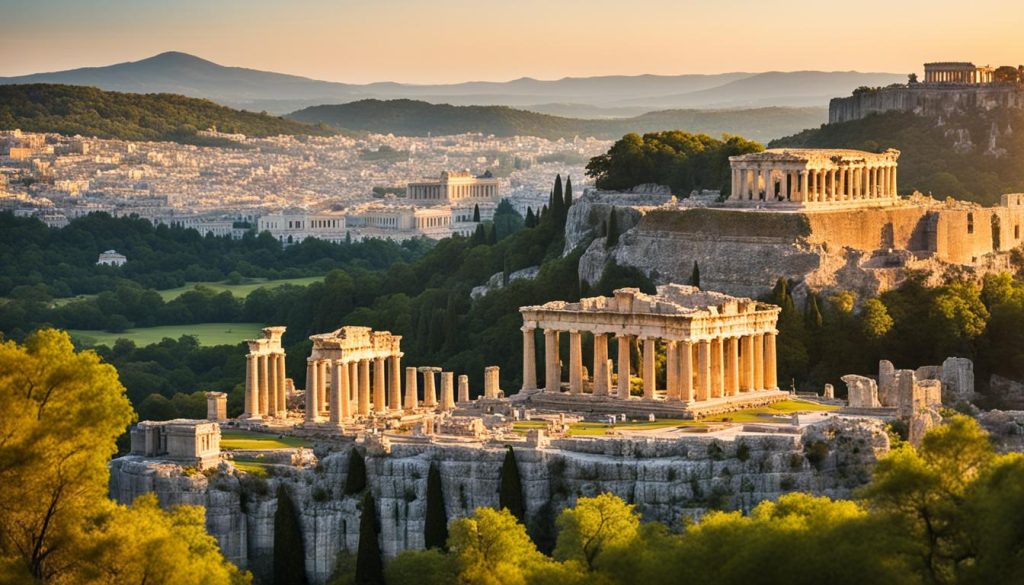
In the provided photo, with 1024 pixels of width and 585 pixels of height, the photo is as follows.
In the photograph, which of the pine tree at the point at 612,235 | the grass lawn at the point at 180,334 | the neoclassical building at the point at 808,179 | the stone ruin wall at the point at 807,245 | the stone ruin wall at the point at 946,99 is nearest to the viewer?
the stone ruin wall at the point at 807,245

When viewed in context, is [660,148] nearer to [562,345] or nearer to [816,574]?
[562,345]

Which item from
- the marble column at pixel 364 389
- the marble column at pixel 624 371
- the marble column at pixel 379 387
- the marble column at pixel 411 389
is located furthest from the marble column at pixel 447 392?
the marble column at pixel 624 371

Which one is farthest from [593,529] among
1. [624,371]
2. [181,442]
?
[624,371]

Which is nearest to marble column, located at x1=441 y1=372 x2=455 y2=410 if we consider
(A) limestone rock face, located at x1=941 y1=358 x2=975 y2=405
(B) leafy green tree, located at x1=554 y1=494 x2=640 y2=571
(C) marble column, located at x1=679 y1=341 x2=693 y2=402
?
(C) marble column, located at x1=679 y1=341 x2=693 y2=402

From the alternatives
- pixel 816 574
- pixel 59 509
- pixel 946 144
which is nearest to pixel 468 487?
pixel 59 509

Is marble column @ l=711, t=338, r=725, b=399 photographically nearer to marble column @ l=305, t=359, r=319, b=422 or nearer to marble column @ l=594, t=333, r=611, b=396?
marble column @ l=594, t=333, r=611, b=396

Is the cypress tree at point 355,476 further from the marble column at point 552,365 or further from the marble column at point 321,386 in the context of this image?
the marble column at point 552,365
